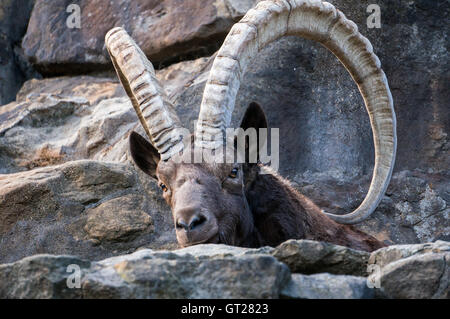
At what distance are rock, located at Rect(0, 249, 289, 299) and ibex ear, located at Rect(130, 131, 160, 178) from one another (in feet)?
9.85

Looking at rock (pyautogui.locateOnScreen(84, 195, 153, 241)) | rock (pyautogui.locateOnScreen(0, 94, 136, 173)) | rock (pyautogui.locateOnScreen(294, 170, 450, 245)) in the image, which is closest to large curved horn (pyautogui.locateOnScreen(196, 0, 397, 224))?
rock (pyautogui.locateOnScreen(294, 170, 450, 245))

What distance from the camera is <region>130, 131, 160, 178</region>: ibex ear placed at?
21.4 feet

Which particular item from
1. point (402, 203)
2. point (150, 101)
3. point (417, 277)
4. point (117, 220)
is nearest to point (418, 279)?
point (417, 277)

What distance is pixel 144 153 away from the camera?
6.60 metres

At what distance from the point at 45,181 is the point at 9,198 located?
37 centimetres

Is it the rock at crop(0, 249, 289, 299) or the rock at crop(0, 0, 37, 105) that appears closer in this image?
the rock at crop(0, 249, 289, 299)

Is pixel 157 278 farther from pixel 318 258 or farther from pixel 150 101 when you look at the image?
pixel 150 101

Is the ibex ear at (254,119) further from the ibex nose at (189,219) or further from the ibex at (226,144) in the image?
the ibex nose at (189,219)

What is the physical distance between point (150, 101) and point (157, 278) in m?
2.87

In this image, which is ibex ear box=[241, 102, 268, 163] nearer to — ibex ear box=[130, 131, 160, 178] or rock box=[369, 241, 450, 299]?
ibex ear box=[130, 131, 160, 178]

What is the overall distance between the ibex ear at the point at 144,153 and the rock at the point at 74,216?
2.08 ft

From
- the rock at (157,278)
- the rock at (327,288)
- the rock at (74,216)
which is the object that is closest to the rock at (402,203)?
the rock at (74,216)

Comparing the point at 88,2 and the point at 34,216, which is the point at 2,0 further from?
the point at 34,216

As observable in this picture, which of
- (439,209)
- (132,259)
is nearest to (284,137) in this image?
(439,209)
